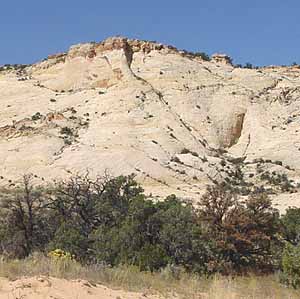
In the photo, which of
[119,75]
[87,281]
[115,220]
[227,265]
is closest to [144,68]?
[119,75]

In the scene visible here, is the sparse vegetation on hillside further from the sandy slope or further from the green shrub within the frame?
the sandy slope

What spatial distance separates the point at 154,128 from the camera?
46.3 metres

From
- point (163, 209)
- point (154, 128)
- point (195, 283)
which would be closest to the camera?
point (195, 283)

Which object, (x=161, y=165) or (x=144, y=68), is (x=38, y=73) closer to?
(x=144, y=68)

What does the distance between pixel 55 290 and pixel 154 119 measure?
132 ft

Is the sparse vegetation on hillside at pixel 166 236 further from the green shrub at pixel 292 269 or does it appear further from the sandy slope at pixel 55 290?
the sandy slope at pixel 55 290

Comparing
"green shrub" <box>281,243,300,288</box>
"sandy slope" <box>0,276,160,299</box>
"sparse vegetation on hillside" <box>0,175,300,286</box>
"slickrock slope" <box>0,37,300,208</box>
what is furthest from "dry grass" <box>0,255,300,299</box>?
"slickrock slope" <box>0,37,300,208</box>

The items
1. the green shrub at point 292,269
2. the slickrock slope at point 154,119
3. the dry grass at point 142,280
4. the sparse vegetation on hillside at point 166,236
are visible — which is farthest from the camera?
the slickrock slope at point 154,119

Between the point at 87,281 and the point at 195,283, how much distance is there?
225 cm

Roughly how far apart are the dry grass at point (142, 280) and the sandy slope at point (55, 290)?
379 mm

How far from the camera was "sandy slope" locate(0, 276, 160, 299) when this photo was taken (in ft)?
23.8

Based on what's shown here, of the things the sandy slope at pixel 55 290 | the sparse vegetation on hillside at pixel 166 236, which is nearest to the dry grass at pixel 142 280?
the sandy slope at pixel 55 290

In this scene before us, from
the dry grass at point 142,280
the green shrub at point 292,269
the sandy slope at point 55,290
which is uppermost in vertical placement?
the green shrub at point 292,269

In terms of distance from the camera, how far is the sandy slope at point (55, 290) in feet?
23.8
